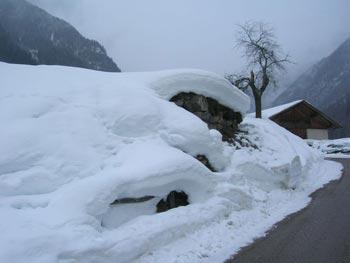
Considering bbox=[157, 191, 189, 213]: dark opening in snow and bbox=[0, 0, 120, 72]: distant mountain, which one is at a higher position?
bbox=[0, 0, 120, 72]: distant mountain

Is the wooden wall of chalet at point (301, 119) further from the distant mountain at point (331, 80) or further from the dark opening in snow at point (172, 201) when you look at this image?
the distant mountain at point (331, 80)

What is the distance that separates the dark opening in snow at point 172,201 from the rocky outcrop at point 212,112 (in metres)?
4.56

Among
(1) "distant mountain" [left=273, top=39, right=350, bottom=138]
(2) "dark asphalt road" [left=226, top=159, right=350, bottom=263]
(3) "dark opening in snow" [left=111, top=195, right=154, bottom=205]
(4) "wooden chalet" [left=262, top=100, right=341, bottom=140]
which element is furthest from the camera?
Result: (1) "distant mountain" [left=273, top=39, right=350, bottom=138]

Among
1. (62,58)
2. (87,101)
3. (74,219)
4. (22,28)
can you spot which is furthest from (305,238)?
(22,28)

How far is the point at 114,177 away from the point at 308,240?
151 inches

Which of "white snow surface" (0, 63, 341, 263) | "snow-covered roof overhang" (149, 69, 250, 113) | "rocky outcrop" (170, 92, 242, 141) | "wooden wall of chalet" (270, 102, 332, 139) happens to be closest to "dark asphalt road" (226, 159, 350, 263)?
"white snow surface" (0, 63, 341, 263)

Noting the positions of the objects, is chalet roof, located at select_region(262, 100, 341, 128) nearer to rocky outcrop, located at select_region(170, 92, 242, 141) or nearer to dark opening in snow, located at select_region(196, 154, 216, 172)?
rocky outcrop, located at select_region(170, 92, 242, 141)

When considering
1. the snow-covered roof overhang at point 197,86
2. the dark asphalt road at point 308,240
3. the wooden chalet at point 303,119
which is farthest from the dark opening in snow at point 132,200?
the wooden chalet at point 303,119

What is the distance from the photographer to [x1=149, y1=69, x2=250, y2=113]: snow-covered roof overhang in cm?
1234

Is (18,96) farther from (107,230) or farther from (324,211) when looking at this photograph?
(324,211)

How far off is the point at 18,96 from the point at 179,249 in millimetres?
5248

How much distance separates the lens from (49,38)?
6775cm

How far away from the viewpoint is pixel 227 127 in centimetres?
1518

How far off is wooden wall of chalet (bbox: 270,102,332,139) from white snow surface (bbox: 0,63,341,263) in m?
34.1
